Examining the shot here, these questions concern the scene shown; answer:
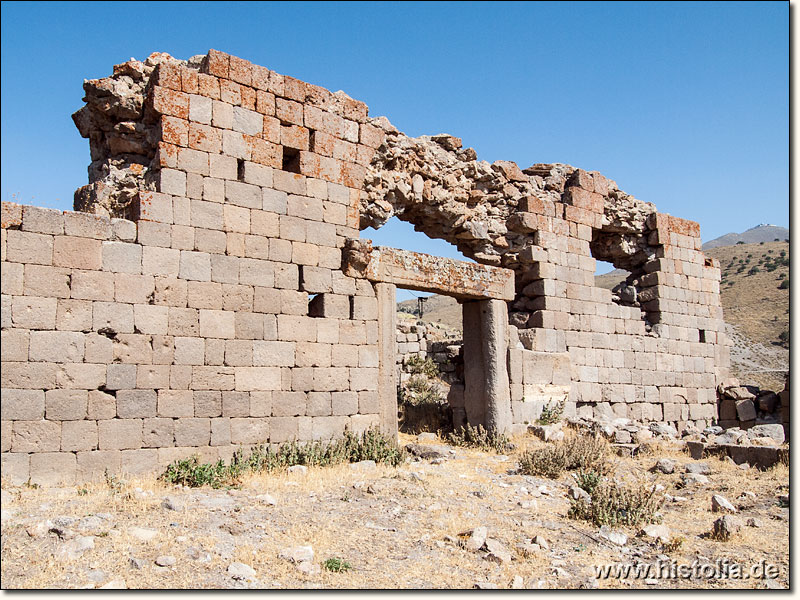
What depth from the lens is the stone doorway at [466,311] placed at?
10.2 metres

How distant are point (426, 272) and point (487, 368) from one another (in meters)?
2.04

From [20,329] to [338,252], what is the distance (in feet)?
13.9

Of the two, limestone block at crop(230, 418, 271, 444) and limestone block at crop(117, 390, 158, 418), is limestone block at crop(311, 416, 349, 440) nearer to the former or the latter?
limestone block at crop(230, 418, 271, 444)

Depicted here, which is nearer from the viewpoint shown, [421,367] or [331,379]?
[331,379]

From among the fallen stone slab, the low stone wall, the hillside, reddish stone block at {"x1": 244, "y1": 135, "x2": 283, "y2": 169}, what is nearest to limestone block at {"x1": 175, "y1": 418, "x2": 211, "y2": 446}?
reddish stone block at {"x1": 244, "y1": 135, "x2": 283, "y2": 169}

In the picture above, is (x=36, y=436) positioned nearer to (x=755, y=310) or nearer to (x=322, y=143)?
(x=322, y=143)

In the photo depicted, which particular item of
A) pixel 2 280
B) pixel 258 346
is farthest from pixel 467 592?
pixel 2 280

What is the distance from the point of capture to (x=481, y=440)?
10977mm

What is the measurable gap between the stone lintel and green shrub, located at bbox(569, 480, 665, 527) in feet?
14.1

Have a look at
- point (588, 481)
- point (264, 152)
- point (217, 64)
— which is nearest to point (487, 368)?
point (588, 481)

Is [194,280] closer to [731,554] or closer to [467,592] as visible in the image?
[467,592]

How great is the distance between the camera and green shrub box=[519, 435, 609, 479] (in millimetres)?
9383

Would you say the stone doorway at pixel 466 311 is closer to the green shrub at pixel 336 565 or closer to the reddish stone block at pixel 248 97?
the reddish stone block at pixel 248 97

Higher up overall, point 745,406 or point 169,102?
point 169,102
